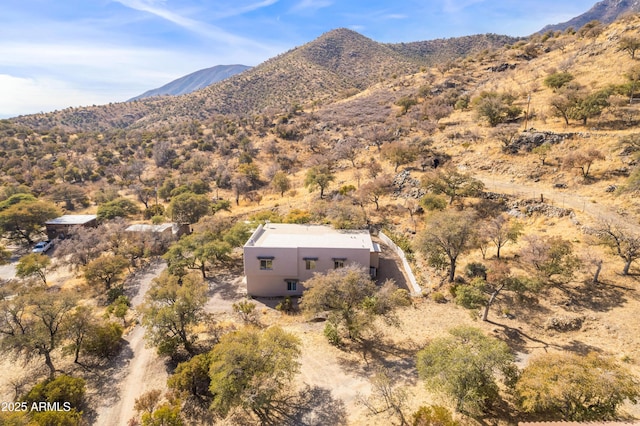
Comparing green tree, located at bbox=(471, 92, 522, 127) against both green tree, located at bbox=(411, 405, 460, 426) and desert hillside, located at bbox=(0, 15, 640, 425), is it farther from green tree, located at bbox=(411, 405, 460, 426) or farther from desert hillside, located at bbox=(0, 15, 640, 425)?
green tree, located at bbox=(411, 405, 460, 426)

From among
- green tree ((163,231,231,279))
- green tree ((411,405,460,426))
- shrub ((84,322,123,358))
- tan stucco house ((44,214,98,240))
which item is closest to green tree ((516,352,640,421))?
green tree ((411,405,460,426))

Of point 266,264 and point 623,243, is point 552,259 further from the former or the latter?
point 266,264

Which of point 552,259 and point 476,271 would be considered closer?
point 552,259

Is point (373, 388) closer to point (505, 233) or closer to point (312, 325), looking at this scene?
point (312, 325)

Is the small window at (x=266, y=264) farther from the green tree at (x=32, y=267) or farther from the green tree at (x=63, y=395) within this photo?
the green tree at (x=32, y=267)

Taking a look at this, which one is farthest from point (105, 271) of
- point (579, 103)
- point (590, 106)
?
point (579, 103)

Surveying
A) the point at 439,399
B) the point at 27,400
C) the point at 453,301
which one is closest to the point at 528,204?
the point at 453,301
